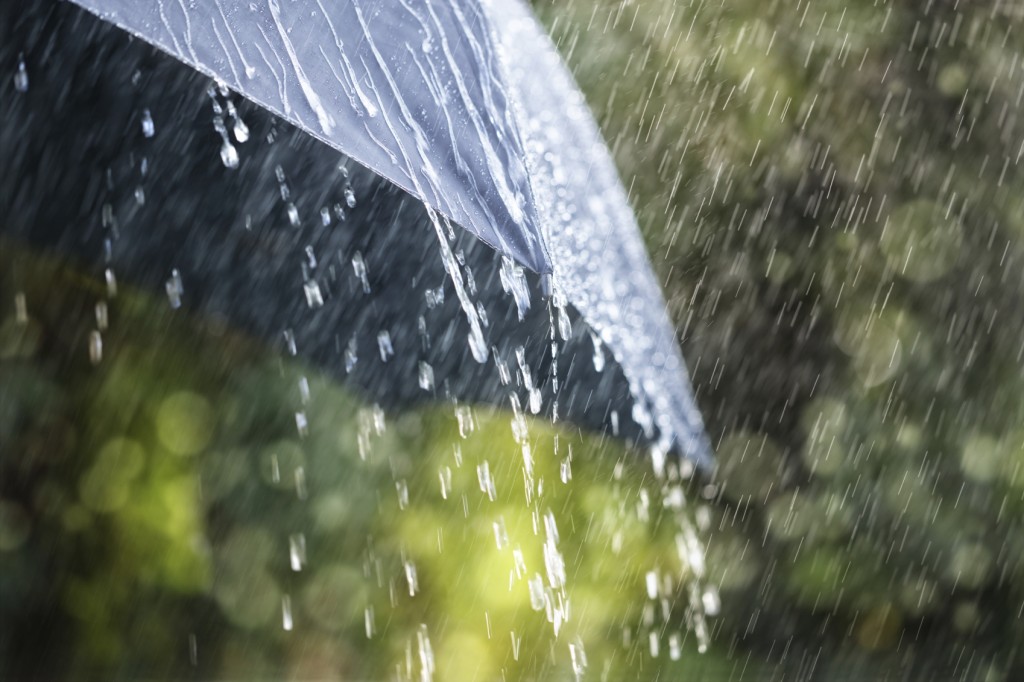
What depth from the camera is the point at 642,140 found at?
10.4 feet

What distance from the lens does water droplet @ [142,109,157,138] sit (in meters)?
1.36

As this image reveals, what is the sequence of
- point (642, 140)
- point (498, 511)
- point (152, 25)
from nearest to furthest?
point (152, 25), point (498, 511), point (642, 140)

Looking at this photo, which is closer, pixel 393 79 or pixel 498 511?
pixel 393 79

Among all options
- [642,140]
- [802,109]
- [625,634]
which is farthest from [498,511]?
[802,109]

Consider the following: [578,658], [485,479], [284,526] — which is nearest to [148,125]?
[284,526]

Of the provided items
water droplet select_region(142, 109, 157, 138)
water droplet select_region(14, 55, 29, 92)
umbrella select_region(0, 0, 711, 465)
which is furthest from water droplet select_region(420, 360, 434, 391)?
water droplet select_region(14, 55, 29, 92)

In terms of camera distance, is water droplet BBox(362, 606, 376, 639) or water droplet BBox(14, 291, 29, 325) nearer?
water droplet BBox(14, 291, 29, 325)

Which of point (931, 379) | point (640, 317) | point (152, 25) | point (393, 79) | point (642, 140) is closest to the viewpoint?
point (152, 25)

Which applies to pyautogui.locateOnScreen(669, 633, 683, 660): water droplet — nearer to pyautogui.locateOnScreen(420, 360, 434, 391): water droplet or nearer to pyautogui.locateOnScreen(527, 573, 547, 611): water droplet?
pyautogui.locateOnScreen(527, 573, 547, 611): water droplet

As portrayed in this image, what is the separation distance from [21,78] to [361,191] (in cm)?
48

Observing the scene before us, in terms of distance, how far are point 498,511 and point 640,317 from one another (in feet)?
4.41

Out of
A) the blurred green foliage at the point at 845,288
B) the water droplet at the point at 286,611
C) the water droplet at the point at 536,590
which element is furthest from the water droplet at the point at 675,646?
the water droplet at the point at 286,611

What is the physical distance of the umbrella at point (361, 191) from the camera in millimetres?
1181

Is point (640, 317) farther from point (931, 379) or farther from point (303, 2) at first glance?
point (931, 379)
